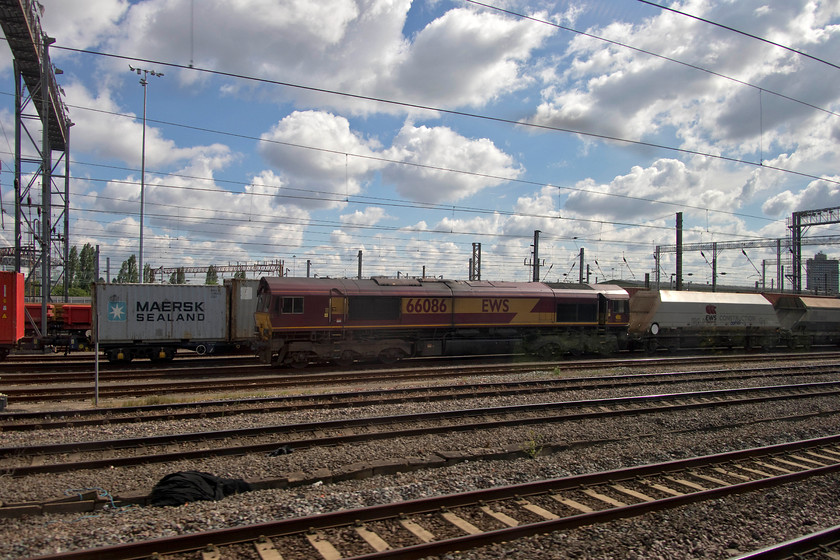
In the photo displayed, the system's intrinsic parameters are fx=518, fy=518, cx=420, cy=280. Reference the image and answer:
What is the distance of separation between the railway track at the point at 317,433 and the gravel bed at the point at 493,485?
0.23m

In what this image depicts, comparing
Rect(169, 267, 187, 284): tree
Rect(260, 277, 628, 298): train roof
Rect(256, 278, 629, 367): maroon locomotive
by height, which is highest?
Rect(169, 267, 187, 284): tree

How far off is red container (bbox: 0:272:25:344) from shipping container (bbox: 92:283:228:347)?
242 cm

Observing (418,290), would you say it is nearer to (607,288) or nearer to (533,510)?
(607,288)

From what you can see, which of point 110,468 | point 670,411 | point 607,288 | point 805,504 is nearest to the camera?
point 805,504

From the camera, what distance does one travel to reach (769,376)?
1725 centimetres

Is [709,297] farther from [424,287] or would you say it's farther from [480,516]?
[480,516]

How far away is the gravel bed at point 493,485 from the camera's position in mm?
5453

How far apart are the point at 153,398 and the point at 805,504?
42.1ft

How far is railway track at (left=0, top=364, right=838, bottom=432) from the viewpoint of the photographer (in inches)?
412

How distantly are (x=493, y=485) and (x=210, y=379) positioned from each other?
1179 centimetres

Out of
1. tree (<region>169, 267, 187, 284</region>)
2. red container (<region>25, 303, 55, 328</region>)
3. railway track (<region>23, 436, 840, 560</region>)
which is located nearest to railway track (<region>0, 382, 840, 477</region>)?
railway track (<region>23, 436, 840, 560</region>)

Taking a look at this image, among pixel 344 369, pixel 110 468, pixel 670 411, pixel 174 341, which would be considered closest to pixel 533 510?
pixel 110 468

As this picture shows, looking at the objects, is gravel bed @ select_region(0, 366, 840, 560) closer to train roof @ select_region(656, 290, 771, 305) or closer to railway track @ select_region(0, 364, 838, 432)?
railway track @ select_region(0, 364, 838, 432)

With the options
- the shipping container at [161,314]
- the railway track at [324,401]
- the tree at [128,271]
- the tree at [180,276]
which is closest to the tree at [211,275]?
the tree at [180,276]
